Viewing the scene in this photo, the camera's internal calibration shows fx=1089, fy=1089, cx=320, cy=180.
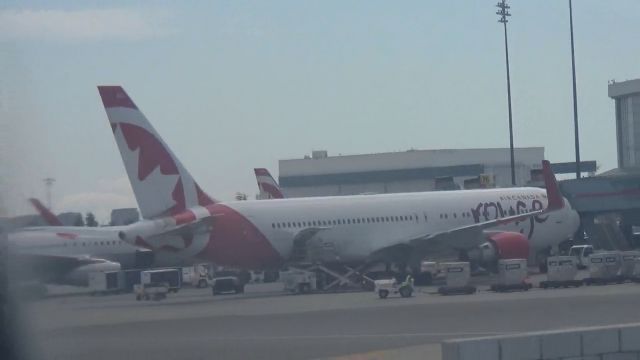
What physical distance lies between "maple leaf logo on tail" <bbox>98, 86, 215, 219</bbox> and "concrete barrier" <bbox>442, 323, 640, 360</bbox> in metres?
27.6

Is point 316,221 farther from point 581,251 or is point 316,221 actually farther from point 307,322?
point 307,322

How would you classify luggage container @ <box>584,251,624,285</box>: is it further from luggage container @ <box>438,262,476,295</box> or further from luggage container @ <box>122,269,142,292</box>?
luggage container @ <box>122,269,142,292</box>

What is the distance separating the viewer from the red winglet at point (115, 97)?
129 ft

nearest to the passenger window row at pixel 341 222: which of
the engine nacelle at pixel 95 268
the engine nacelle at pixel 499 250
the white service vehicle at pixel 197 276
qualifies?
the engine nacelle at pixel 499 250

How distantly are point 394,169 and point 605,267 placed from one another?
219 ft

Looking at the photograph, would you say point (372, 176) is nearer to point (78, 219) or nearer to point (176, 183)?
point (176, 183)

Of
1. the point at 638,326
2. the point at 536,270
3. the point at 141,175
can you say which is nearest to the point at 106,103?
the point at 141,175

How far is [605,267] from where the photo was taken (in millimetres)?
40094

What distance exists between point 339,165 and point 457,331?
281ft

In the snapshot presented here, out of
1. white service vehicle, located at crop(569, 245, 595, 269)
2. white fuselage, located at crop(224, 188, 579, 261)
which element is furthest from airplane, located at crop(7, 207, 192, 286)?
white service vehicle, located at crop(569, 245, 595, 269)

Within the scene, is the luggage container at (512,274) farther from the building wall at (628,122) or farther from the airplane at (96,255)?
the building wall at (628,122)

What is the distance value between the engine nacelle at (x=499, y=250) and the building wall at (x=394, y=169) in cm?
5673

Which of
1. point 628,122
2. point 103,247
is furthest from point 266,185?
point 628,122

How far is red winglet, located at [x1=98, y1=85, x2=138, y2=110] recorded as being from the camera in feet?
129
